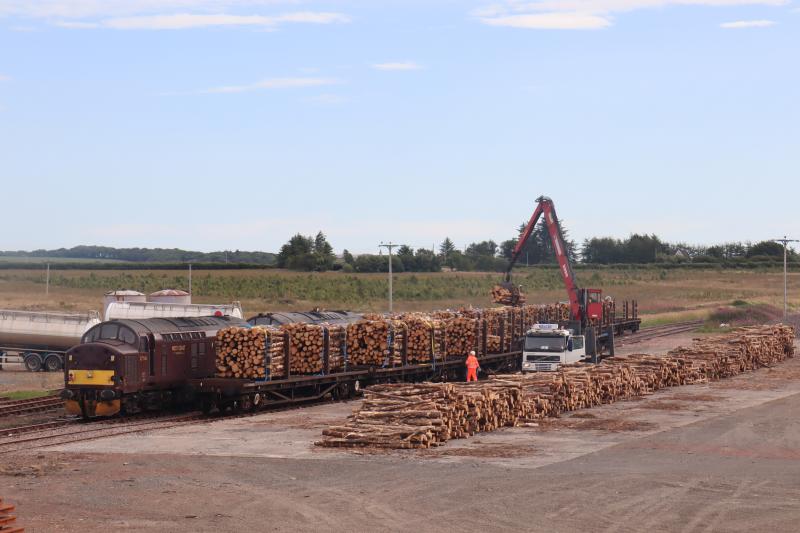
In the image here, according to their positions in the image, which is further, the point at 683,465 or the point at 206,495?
the point at 683,465

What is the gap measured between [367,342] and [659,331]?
4123 centimetres

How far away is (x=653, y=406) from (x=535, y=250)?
133m

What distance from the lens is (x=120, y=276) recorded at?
119375mm

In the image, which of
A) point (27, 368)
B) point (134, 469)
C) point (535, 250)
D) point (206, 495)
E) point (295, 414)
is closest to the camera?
point (206, 495)

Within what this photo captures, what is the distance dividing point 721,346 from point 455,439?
24.0m

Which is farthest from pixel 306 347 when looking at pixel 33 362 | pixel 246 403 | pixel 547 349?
pixel 33 362

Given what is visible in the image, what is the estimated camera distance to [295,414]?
98.6ft

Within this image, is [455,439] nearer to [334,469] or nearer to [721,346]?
[334,469]

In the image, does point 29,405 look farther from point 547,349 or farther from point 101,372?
point 547,349

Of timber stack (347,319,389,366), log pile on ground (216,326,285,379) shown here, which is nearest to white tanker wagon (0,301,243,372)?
timber stack (347,319,389,366)

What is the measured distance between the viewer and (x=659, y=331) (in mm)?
71438

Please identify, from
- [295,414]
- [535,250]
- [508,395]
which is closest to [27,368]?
[295,414]

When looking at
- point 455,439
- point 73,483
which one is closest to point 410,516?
point 73,483

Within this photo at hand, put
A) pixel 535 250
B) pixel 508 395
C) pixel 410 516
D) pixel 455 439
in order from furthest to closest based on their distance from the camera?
pixel 535 250 < pixel 508 395 < pixel 455 439 < pixel 410 516
